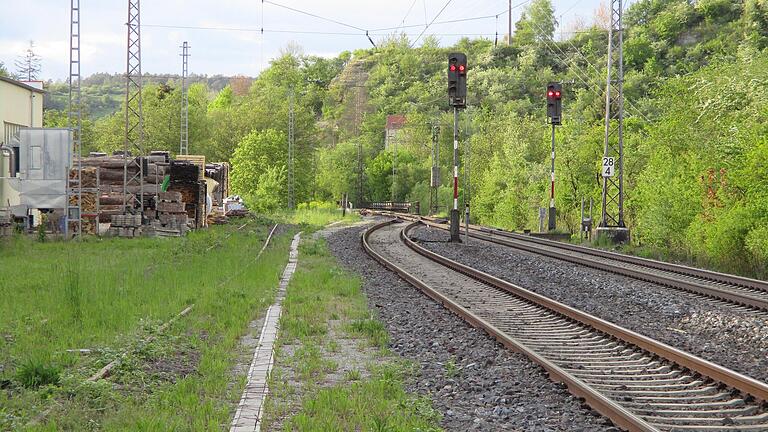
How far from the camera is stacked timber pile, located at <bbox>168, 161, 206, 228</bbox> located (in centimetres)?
3591

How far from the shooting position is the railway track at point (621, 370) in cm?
619

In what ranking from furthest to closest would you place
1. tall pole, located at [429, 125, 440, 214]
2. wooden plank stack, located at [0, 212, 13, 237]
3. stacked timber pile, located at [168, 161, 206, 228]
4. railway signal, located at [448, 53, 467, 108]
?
tall pole, located at [429, 125, 440, 214] → stacked timber pile, located at [168, 161, 206, 228] → railway signal, located at [448, 53, 467, 108] → wooden plank stack, located at [0, 212, 13, 237]

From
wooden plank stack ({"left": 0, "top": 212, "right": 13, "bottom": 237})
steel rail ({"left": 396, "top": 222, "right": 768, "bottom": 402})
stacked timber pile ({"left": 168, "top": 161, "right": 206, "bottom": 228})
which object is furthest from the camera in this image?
stacked timber pile ({"left": 168, "top": 161, "right": 206, "bottom": 228})

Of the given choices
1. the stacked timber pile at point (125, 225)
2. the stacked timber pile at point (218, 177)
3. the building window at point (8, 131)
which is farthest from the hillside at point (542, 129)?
the building window at point (8, 131)

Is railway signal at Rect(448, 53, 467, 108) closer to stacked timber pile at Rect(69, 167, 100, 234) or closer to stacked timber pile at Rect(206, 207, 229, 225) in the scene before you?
stacked timber pile at Rect(69, 167, 100, 234)

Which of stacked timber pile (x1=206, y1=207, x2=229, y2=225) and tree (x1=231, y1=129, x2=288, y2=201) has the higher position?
tree (x1=231, y1=129, x2=288, y2=201)

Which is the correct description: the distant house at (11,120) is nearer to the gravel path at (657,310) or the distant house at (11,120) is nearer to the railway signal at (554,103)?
the gravel path at (657,310)

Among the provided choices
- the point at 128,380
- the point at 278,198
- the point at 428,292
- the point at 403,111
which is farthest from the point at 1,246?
the point at 403,111

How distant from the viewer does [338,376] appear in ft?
26.2

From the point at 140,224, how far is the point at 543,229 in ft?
63.6

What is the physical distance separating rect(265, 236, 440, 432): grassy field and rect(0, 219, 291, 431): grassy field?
0.52 metres

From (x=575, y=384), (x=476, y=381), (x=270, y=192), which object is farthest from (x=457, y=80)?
(x=270, y=192)

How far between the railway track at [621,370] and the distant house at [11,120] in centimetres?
2266

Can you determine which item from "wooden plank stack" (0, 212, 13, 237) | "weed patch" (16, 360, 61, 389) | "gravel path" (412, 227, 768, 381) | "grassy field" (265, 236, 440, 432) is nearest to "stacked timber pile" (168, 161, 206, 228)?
"wooden plank stack" (0, 212, 13, 237)
